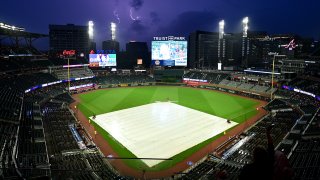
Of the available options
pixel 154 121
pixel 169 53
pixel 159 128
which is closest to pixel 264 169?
pixel 159 128

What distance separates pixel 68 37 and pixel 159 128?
467 ft

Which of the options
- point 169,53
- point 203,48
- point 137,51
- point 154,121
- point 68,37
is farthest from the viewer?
point 203,48

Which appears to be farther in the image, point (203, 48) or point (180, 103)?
point (203, 48)

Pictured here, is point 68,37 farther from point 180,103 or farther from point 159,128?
point 159,128

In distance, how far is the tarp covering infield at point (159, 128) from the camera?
2805cm

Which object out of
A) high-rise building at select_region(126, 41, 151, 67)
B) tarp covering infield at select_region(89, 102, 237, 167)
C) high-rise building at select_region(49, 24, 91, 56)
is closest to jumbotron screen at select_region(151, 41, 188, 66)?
tarp covering infield at select_region(89, 102, 237, 167)

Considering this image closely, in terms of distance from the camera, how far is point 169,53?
77.8 m

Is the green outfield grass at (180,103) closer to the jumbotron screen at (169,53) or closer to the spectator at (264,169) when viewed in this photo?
the jumbotron screen at (169,53)

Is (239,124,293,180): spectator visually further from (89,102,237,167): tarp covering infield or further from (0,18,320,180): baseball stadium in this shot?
(89,102,237,167): tarp covering infield

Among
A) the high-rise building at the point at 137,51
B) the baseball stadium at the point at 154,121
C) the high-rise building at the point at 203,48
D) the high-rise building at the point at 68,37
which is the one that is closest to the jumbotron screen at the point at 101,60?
the baseball stadium at the point at 154,121

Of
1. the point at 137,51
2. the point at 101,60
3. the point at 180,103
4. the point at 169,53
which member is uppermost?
the point at 137,51

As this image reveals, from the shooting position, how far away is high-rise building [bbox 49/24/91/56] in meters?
154

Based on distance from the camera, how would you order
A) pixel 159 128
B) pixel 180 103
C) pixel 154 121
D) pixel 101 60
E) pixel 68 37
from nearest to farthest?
1. pixel 159 128
2. pixel 154 121
3. pixel 180 103
4. pixel 101 60
5. pixel 68 37

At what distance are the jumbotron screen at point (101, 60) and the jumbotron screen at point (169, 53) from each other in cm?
1384
